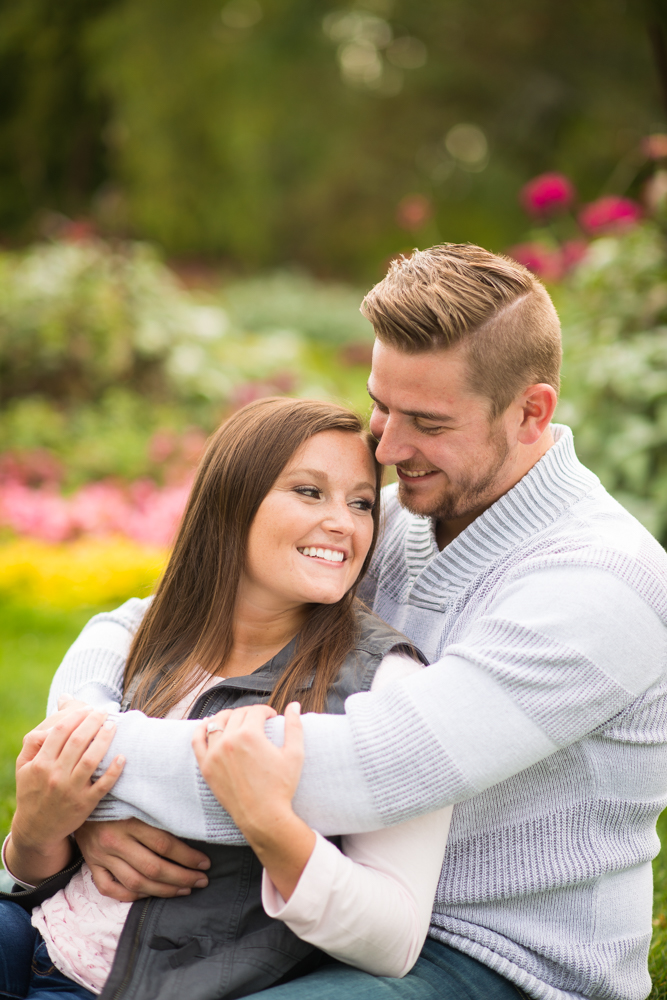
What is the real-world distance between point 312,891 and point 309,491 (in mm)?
901

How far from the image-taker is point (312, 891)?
159 centimetres

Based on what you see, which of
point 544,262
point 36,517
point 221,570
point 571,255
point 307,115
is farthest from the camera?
point 307,115

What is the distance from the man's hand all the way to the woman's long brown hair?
0.98 ft

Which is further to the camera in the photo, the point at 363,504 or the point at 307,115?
the point at 307,115

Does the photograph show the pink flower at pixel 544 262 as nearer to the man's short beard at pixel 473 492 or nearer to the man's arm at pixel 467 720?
the man's short beard at pixel 473 492

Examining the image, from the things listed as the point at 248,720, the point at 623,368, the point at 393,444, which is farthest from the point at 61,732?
the point at 623,368

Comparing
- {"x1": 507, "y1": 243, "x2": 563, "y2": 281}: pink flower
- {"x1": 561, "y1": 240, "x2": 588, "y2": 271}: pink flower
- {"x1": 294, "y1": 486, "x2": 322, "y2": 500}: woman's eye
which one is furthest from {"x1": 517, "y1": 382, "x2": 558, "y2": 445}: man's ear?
{"x1": 561, "y1": 240, "x2": 588, "y2": 271}: pink flower

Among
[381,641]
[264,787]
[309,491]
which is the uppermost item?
[309,491]

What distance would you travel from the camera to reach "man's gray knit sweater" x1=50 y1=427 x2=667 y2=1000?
167 centimetres

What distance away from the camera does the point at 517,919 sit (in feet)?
6.20

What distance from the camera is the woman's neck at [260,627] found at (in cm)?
223

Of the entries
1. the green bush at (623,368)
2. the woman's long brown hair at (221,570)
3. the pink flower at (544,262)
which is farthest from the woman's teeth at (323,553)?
the pink flower at (544,262)

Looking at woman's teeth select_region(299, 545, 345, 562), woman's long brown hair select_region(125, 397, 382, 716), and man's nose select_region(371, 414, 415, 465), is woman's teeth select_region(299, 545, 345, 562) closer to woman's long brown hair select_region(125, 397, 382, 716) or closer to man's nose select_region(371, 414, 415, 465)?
woman's long brown hair select_region(125, 397, 382, 716)

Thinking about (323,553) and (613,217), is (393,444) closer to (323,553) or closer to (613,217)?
(323,553)
